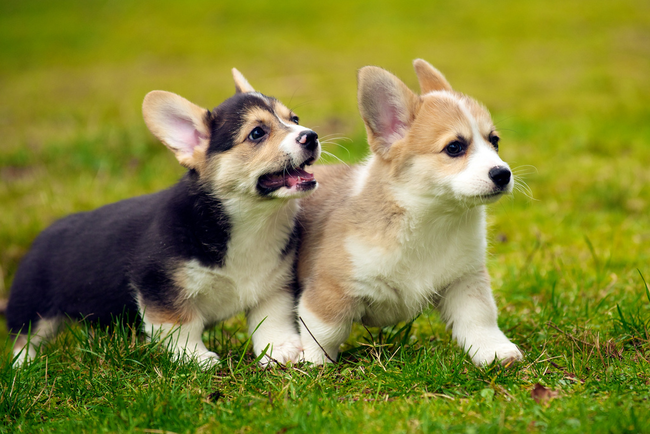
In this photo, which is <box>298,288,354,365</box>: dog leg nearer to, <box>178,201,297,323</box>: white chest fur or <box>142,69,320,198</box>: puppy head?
<box>178,201,297,323</box>: white chest fur

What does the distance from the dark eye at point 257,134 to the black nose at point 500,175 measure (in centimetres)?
151

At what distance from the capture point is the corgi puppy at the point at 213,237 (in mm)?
4027

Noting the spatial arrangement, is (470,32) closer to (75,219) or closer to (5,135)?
(5,135)

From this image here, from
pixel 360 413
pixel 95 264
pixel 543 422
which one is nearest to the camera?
pixel 543 422

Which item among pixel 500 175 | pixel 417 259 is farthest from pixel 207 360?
pixel 500 175

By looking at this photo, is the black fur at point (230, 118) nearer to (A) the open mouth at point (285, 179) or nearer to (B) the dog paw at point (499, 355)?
(A) the open mouth at point (285, 179)

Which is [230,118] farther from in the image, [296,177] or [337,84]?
[337,84]

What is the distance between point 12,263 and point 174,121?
345 centimetres

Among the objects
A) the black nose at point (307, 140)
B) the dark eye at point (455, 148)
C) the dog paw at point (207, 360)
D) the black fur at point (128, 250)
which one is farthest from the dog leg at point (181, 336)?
the dark eye at point (455, 148)

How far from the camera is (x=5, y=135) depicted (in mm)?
10844

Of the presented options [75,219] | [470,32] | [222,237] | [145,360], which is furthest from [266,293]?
[470,32]

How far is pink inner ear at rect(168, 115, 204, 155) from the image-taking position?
4.30 meters

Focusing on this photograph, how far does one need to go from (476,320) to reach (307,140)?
5.04 ft

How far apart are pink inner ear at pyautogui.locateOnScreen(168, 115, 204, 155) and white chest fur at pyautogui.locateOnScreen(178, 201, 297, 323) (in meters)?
0.53
